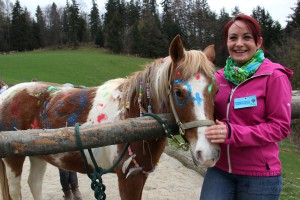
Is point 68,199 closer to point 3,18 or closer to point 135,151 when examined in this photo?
point 135,151

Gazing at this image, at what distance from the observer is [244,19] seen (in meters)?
2.04

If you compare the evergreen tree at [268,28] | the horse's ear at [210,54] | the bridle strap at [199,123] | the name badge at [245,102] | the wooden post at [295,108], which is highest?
the evergreen tree at [268,28]

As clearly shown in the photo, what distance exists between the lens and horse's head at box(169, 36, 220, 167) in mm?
1859

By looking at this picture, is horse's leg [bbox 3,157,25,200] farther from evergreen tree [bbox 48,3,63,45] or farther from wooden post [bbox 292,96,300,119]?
evergreen tree [bbox 48,3,63,45]

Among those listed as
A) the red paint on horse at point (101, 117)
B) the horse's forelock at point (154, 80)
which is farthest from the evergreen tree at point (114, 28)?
the horse's forelock at point (154, 80)

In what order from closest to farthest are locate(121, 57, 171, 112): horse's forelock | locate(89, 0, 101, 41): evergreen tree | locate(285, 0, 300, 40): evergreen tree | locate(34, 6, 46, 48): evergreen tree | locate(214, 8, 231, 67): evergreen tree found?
locate(121, 57, 171, 112): horse's forelock → locate(214, 8, 231, 67): evergreen tree → locate(285, 0, 300, 40): evergreen tree → locate(34, 6, 46, 48): evergreen tree → locate(89, 0, 101, 41): evergreen tree

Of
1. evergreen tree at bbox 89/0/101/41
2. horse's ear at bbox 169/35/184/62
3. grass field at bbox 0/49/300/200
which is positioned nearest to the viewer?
horse's ear at bbox 169/35/184/62

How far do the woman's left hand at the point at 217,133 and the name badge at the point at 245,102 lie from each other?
220mm

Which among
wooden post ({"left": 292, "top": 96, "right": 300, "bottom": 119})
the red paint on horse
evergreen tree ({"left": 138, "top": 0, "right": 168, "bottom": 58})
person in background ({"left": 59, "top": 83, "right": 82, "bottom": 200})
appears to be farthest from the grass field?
the red paint on horse

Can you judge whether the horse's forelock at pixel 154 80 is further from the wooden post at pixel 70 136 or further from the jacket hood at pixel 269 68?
the jacket hood at pixel 269 68

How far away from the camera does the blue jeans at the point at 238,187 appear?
194cm

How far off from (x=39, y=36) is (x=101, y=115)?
60.1 meters

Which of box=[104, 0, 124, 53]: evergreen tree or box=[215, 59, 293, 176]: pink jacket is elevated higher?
box=[104, 0, 124, 53]: evergreen tree

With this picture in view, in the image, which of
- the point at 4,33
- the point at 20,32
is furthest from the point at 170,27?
the point at 4,33
